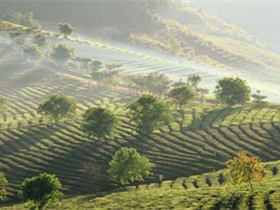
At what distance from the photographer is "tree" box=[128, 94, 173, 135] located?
342ft

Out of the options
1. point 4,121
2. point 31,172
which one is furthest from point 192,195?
point 4,121

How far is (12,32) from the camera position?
19838 centimetres

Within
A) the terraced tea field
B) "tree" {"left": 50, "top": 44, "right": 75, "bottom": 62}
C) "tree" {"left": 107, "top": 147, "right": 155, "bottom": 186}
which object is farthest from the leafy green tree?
"tree" {"left": 50, "top": 44, "right": 75, "bottom": 62}

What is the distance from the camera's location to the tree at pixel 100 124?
333ft

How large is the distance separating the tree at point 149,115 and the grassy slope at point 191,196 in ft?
74.8

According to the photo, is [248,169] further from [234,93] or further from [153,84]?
[153,84]

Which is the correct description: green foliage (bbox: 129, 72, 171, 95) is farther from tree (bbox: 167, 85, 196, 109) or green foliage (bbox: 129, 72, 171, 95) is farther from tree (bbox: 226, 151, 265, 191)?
tree (bbox: 226, 151, 265, 191)

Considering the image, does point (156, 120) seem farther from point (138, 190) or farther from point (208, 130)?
point (138, 190)

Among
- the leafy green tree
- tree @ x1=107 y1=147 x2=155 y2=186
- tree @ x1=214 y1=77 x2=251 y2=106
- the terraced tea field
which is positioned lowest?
the leafy green tree

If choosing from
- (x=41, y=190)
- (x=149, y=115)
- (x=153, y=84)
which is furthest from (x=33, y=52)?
(x=41, y=190)

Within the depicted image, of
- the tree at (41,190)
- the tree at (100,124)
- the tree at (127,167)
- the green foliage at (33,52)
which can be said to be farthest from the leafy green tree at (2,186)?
the green foliage at (33,52)

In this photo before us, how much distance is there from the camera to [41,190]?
6625cm

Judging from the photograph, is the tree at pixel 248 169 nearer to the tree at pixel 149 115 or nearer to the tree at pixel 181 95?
the tree at pixel 149 115

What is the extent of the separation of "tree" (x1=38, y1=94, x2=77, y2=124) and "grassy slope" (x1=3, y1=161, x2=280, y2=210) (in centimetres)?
3699
